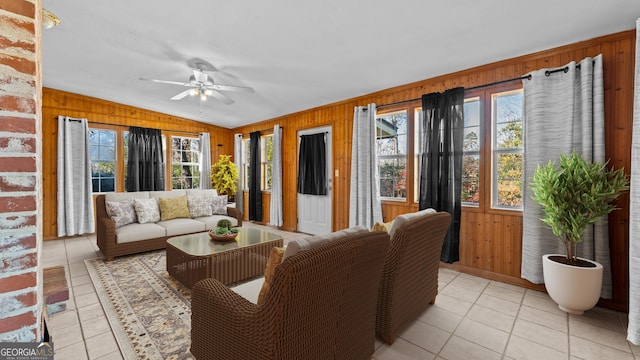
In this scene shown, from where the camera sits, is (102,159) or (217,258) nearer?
(217,258)

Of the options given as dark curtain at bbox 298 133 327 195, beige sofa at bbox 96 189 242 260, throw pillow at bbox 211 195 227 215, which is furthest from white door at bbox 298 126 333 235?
beige sofa at bbox 96 189 242 260

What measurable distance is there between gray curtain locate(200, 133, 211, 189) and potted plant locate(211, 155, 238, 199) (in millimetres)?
158

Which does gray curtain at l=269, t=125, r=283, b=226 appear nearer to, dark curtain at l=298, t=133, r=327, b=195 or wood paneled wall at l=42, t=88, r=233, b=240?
dark curtain at l=298, t=133, r=327, b=195

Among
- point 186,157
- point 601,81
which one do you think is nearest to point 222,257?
point 601,81

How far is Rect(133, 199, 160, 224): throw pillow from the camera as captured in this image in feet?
12.8

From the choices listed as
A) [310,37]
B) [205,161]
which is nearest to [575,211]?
[310,37]

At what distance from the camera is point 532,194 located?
2746mm

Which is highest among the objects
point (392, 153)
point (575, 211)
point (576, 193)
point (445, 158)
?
point (392, 153)

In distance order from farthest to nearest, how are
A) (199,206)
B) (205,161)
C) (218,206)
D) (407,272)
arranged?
Result: (205,161)
(218,206)
(199,206)
(407,272)

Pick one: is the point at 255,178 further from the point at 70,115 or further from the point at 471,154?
the point at 471,154

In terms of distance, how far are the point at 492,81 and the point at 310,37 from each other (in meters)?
2.17

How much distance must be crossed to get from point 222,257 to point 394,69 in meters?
2.94

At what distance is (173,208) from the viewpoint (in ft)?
13.9

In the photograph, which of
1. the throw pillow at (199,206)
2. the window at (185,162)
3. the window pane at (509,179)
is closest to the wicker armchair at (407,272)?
the window pane at (509,179)
